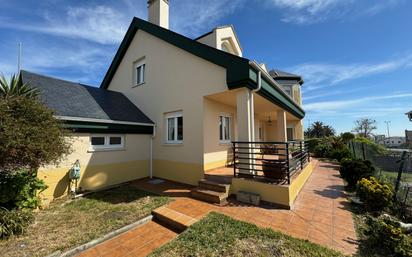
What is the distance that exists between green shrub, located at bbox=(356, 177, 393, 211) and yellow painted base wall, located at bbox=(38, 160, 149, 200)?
9.42m

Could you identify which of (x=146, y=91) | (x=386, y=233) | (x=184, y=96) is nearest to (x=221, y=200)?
(x=386, y=233)

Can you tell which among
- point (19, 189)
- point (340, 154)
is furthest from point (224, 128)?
point (340, 154)

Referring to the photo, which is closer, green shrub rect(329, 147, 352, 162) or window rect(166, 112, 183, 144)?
window rect(166, 112, 183, 144)

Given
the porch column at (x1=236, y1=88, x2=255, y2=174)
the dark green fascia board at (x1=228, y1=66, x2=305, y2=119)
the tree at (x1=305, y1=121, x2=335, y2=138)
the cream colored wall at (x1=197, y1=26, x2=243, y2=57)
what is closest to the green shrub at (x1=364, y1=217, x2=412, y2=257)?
the porch column at (x1=236, y1=88, x2=255, y2=174)

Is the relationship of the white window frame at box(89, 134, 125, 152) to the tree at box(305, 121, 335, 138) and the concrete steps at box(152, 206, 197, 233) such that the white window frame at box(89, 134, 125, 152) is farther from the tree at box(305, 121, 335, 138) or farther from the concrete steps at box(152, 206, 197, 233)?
the tree at box(305, 121, 335, 138)

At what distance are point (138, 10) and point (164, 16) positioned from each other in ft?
6.86

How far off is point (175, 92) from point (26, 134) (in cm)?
570

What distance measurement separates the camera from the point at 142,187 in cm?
826

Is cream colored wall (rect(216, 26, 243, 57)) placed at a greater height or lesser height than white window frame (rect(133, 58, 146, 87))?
greater

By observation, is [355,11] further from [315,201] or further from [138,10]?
[138,10]

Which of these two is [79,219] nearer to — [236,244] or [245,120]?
[236,244]

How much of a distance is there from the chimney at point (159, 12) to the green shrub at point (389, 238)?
42.3 ft

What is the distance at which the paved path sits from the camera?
3.92 meters

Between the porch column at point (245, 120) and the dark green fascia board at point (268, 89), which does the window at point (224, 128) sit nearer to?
the dark green fascia board at point (268, 89)
